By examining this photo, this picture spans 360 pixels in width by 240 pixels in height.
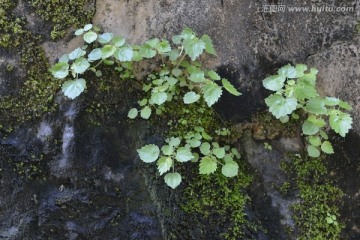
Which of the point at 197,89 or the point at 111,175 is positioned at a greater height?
the point at 197,89

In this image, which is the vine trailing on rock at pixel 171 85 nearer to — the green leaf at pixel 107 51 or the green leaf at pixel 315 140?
the green leaf at pixel 107 51

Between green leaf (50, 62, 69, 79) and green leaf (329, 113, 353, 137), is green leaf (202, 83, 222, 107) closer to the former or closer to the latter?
green leaf (329, 113, 353, 137)

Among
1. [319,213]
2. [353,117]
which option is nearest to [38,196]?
[319,213]

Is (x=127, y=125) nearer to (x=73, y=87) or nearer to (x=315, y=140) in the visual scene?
(x=73, y=87)

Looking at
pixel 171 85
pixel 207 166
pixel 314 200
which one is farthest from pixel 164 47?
pixel 314 200

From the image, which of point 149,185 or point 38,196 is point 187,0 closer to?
point 149,185
